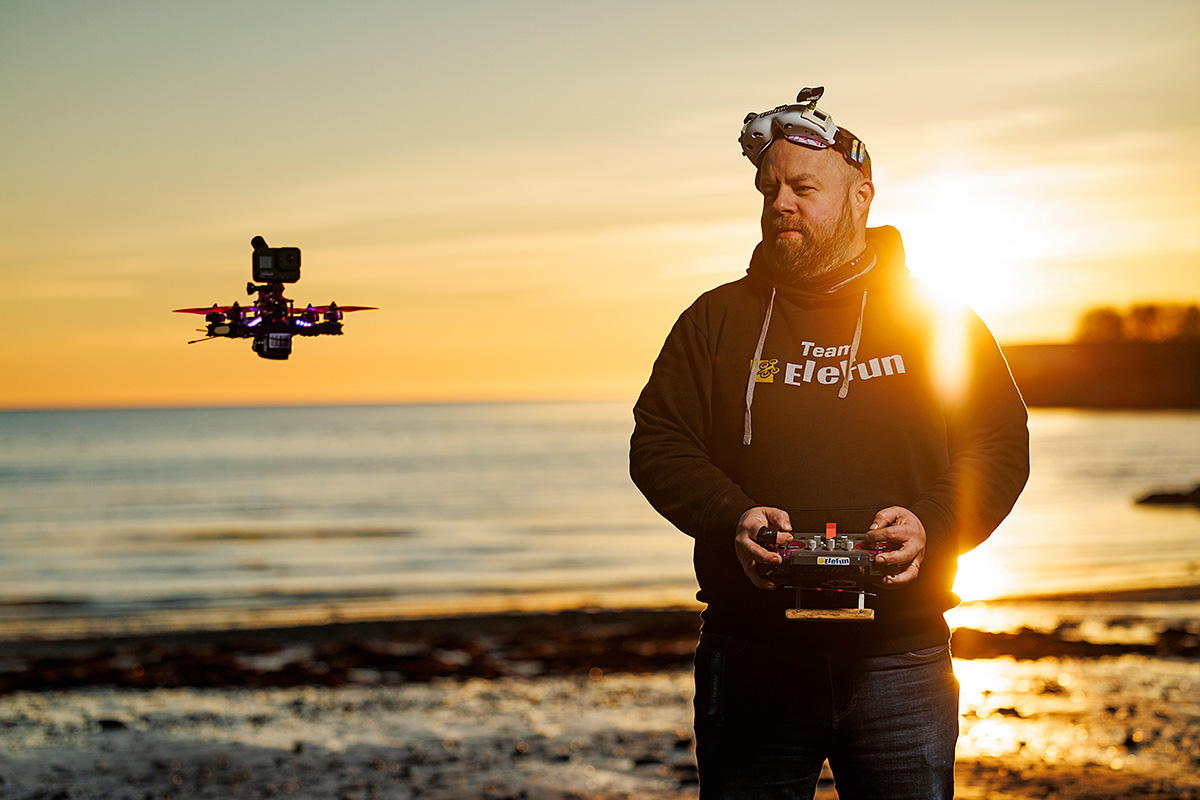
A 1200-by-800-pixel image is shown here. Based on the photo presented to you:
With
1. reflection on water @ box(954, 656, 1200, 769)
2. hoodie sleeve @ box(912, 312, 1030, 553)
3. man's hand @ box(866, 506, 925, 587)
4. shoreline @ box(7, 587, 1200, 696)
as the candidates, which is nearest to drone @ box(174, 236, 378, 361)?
man's hand @ box(866, 506, 925, 587)

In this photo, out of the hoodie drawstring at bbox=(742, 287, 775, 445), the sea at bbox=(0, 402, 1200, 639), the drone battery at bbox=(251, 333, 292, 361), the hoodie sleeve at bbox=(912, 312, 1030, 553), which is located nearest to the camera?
the drone battery at bbox=(251, 333, 292, 361)

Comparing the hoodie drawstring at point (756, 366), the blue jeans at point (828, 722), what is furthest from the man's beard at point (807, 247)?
the blue jeans at point (828, 722)

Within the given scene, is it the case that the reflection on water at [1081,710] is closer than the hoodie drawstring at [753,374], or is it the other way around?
the hoodie drawstring at [753,374]

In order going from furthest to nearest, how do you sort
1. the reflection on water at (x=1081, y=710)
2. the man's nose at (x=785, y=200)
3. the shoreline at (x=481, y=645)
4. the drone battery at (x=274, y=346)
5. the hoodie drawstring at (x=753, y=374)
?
the shoreline at (x=481, y=645) < the reflection on water at (x=1081, y=710) < the hoodie drawstring at (x=753, y=374) < the man's nose at (x=785, y=200) < the drone battery at (x=274, y=346)

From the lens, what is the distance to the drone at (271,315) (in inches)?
66.6

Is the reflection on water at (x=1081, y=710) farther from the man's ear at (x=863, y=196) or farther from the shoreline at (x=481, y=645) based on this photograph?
the man's ear at (x=863, y=196)

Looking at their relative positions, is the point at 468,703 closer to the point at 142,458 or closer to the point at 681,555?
the point at 681,555

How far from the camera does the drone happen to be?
169 cm

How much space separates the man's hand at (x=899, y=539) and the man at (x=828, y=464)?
6.1 inches

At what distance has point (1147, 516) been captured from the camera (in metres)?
42.7

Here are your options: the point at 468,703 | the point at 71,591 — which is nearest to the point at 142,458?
the point at 71,591

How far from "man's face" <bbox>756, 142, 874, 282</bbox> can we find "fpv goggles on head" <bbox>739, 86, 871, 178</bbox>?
2 centimetres

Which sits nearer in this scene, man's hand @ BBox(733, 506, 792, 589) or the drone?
the drone

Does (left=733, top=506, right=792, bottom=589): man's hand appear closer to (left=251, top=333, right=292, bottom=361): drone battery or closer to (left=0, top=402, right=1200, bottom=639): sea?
(left=251, top=333, right=292, bottom=361): drone battery
